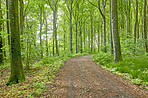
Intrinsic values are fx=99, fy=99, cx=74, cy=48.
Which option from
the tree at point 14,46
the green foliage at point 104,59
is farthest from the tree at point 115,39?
the tree at point 14,46

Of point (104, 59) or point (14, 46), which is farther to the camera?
point (104, 59)

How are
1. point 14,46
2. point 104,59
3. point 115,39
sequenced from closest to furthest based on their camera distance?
point 14,46
point 115,39
point 104,59

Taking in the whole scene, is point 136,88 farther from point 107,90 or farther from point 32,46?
point 32,46

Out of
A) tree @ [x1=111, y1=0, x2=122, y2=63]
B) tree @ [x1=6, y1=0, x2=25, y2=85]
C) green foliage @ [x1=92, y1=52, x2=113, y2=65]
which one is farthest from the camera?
green foliage @ [x1=92, y1=52, x2=113, y2=65]

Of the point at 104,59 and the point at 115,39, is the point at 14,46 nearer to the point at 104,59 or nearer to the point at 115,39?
the point at 115,39

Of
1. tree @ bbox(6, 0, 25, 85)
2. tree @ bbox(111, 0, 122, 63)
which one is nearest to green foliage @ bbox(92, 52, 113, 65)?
tree @ bbox(111, 0, 122, 63)

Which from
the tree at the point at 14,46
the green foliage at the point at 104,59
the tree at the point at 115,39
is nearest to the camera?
the tree at the point at 14,46

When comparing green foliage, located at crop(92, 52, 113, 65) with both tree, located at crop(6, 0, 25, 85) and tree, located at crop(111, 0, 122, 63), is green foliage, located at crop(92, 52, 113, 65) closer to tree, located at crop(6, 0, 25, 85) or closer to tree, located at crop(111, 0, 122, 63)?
tree, located at crop(111, 0, 122, 63)

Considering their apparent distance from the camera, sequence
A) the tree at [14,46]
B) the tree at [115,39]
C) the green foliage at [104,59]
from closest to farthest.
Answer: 1. the tree at [14,46]
2. the tree at [115,39]
3. the green foliage at [104,59]

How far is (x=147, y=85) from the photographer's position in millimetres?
4191

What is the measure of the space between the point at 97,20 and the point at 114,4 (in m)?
18.0

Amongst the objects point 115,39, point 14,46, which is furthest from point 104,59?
point 14,46

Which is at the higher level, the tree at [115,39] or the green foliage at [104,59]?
the tree at [115,39]

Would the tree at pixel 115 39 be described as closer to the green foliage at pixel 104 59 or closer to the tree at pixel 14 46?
the green foliage at pixel 104 59
